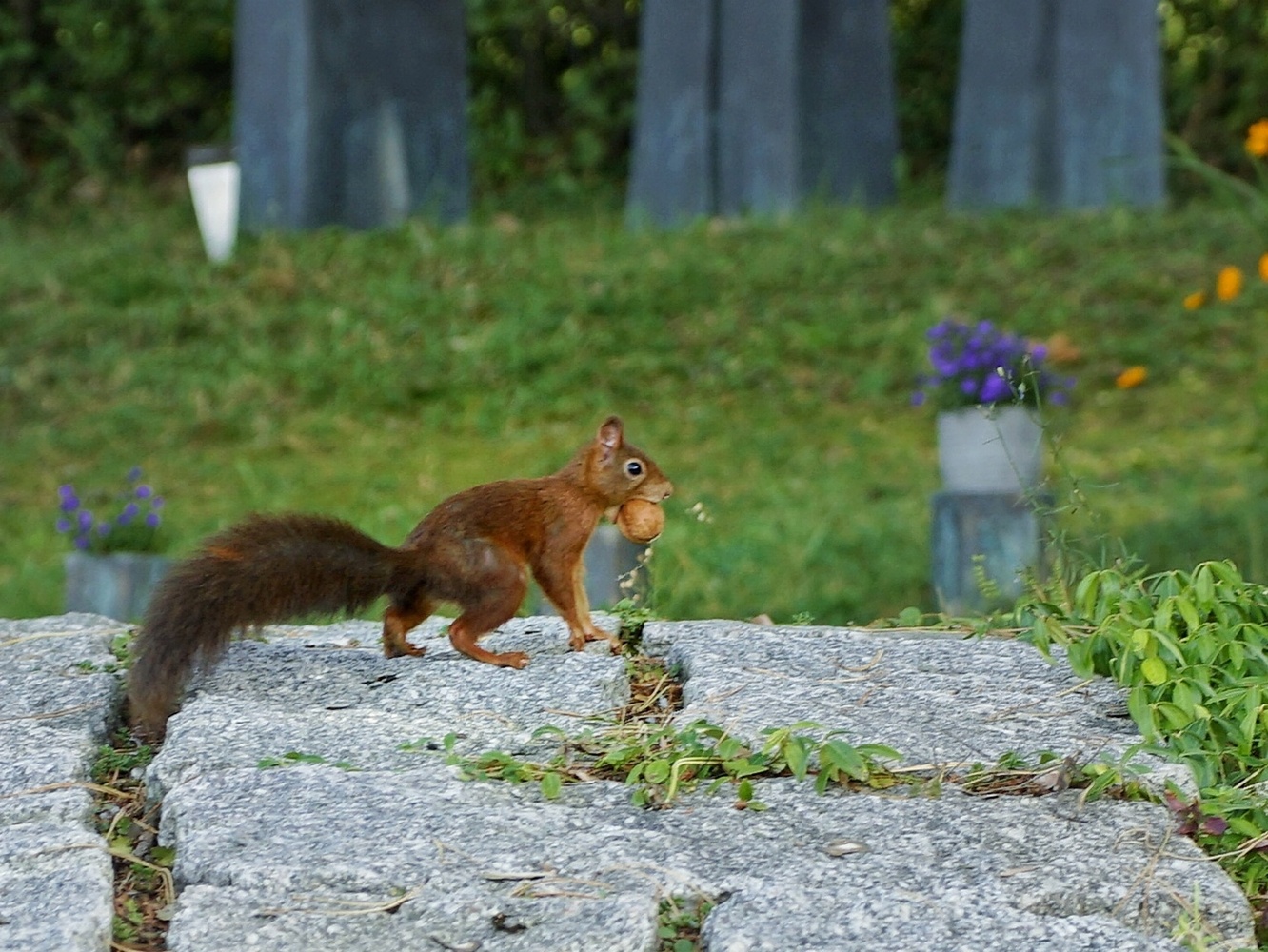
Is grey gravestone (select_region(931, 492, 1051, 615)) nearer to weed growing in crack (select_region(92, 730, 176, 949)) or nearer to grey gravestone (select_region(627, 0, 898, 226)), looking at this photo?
weed growing in crack (select_region(92, 730, 176, 949))

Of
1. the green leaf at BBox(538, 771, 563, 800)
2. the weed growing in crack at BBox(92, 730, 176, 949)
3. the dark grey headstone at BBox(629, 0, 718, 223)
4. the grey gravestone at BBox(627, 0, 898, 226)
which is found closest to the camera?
the weed growing in crack at BBox(92, 730, 176, 949)

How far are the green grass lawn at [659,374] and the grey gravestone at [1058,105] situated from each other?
34 centimetres

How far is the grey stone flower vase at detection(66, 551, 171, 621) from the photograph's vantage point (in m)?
4.54

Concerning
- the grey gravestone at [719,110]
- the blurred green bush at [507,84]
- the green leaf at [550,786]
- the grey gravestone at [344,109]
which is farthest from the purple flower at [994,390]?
the blurred green bush at [507,84]

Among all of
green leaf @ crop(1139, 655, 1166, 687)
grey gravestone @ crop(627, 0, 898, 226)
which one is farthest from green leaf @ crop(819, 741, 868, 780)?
grey gravestone @ crop(627, 0, 898, 226)

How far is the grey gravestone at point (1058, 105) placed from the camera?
845cm

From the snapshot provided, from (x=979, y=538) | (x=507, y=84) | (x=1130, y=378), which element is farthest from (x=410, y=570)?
(x=507, y=84)

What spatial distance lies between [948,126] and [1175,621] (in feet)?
33.9

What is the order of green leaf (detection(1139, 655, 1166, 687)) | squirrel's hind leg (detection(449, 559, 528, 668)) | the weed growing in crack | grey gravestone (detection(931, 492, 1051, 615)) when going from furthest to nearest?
grey gravestone (detection(931, 492, 1051, 615)), squirrel's hind leg (detection(449, 559, 528, 668)), green leaf (detection(1139, 655, 1166, 687)), the weed growing in crack

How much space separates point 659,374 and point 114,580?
9.51ft

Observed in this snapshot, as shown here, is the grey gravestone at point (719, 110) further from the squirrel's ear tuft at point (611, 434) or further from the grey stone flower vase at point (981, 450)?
the squirrel's ear tuft at point (611, 434)

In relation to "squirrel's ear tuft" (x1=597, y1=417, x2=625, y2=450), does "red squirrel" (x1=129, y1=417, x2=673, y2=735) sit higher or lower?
lower

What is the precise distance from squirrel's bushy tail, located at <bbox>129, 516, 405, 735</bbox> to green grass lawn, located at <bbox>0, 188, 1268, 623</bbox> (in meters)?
2.37

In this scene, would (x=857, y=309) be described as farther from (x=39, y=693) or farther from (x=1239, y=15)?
(x=1239, y=15)
